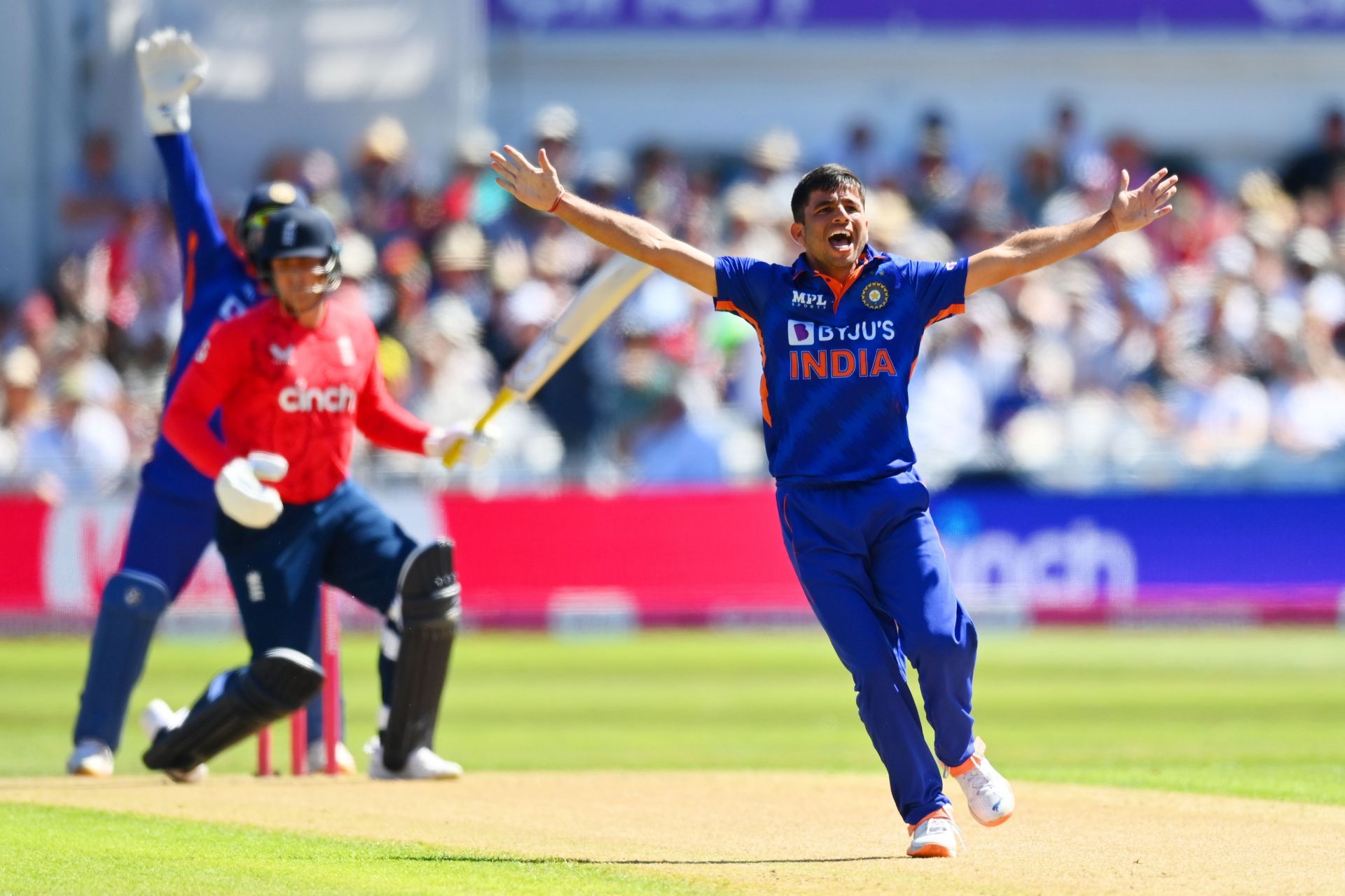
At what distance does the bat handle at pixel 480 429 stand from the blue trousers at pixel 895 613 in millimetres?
2319

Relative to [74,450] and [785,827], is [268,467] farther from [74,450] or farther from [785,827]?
[74,450]

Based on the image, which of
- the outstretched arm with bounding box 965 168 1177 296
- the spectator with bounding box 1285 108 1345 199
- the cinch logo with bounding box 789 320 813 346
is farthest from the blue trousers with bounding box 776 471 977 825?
the spectator with bounding box 1285 108 1345 199

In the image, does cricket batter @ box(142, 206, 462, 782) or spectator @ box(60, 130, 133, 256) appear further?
spectator @ box(60, 130, 133, 256)

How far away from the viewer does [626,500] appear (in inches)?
664

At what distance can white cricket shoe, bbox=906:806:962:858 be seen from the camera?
20.8 ft

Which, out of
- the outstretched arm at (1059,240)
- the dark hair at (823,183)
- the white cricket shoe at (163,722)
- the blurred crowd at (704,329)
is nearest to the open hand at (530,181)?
the dark hair at (823,183)

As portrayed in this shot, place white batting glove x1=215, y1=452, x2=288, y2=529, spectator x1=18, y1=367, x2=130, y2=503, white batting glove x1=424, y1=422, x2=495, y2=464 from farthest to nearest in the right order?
spectator x1=18, y1=367, x2=130, y2=503, white batting glove x1=424, y1=422, x2=495, y2=464, white batting glove x1=215, y1=452, x2=288, y2=529

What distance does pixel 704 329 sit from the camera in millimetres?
18609

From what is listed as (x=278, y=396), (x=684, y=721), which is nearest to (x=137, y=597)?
(x=278, y=396)

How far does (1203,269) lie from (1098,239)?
44.9 ft

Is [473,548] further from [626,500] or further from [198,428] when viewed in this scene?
[198,428]

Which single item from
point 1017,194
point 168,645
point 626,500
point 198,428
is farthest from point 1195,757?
point 1017,194

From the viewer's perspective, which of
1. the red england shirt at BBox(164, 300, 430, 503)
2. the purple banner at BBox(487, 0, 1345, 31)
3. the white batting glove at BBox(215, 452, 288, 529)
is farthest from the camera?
the purple banner at BBox(487, 0, 1345, 31)

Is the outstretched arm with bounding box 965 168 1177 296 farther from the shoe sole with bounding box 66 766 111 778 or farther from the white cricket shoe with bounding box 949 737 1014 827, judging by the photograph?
the shoe sole with bounding box 66 766 111 778
